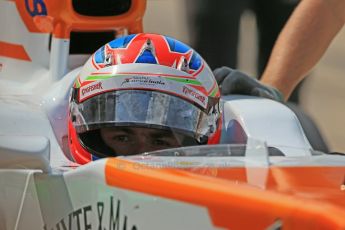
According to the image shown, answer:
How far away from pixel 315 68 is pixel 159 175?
18.4 feet

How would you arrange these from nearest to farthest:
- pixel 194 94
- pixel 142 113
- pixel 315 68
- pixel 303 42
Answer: pixel 142 113 → pixel 194 94 → pixel 303 42 → pixel 315 68

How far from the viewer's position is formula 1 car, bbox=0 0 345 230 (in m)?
1.44

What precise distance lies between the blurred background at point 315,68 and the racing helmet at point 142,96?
309 centimetres

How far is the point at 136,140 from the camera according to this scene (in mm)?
2332

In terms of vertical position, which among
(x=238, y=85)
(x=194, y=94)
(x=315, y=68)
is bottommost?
(x=315, y=68)

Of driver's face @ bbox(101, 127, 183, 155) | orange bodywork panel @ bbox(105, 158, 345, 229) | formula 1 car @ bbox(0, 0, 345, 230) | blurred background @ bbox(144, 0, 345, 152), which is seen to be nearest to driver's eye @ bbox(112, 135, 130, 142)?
driver's face @ bbox(101, 127, 183, 155)

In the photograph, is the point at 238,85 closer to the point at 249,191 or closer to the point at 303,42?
the point at 303,42

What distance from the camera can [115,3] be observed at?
304cm

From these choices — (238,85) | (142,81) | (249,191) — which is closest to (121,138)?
(142,81)

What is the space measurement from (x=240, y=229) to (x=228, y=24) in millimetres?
4167

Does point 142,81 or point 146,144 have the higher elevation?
→ point 142,81

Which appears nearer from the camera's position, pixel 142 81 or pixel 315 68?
pixel 142 81

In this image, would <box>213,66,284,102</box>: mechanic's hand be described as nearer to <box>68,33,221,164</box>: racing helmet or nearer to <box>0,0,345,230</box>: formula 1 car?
<box>0,0,345,230</box>: formula 1 car

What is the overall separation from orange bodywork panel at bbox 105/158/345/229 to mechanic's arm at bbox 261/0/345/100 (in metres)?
1.61
